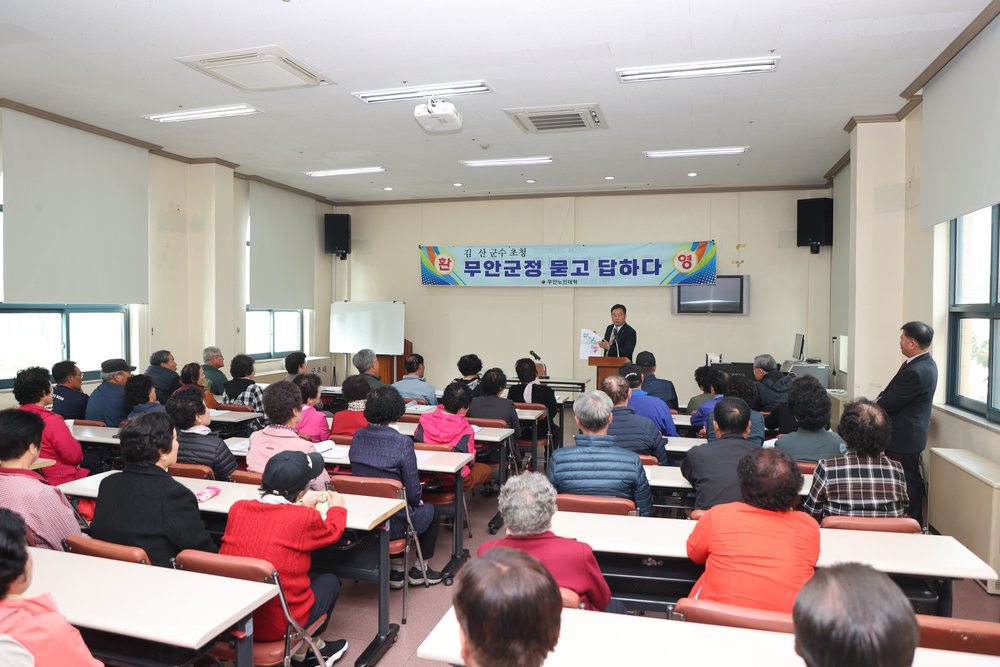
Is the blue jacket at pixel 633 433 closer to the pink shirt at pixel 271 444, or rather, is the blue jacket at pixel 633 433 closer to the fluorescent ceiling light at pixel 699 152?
the pink shirt at pixel 271 444

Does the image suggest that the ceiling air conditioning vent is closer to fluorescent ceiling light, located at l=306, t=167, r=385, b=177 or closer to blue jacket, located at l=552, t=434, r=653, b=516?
fluorescent ceiling light, located at l=306, t=167, r=385, b=177

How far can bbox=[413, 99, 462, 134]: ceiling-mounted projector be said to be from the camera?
15.9 ft

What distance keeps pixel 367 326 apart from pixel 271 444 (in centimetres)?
690

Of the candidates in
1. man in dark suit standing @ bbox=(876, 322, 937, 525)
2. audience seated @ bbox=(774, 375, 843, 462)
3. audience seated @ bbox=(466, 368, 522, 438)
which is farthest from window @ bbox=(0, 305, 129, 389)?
man in dark suit standing @ bbox=(876, 322, 937, 525)

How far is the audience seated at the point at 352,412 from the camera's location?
4352mm

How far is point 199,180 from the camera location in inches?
299

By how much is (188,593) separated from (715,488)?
218 cm

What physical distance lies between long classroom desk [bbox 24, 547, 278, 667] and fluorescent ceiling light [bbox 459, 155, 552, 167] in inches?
247

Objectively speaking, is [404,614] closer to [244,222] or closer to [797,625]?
[797,625]

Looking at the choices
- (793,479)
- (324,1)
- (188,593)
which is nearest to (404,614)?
(188,593)

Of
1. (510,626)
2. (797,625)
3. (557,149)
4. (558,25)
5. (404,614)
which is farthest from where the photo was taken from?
(557,149)

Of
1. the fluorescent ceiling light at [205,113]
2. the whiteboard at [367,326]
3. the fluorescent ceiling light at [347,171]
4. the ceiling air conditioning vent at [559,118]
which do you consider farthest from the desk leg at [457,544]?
the whiteboard at [367,326]

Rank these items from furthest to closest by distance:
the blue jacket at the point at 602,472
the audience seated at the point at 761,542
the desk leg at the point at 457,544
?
1. the desk leg at the point at 457,544
2. the blue jacket at the point at 602,472
3. the audience seated at the point at 761,542

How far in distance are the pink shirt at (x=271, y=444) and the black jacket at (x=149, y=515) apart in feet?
2.98
